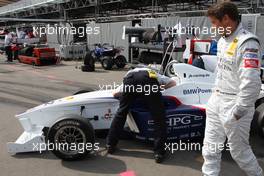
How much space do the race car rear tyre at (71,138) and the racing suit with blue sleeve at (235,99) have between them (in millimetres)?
1575

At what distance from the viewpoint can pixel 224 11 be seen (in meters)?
2.83

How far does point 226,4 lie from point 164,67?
246 centimetres

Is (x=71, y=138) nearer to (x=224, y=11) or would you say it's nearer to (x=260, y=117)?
(x=224, y=11)

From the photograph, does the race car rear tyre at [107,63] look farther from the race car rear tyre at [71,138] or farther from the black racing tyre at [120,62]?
the race car rear tyre at [71,138]

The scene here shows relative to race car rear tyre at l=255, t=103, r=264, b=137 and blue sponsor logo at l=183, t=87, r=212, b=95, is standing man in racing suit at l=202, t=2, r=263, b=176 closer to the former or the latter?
blue sponsor logo at l=183, t=87, r=212, b=95

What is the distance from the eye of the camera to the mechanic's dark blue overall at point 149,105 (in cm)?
412

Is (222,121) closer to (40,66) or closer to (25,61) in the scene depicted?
(40,66)

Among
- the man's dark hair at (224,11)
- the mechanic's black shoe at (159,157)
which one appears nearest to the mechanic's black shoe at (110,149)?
the mechanic's black shoe at (159,157)

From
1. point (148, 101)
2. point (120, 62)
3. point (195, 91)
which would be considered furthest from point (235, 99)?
point (120, 62)

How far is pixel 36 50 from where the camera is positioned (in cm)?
1552

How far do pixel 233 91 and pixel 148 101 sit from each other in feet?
4.73

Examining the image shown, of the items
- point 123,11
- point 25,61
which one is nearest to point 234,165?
point 25,61

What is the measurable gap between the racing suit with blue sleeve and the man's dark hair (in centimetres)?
14

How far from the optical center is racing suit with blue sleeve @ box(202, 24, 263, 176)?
2.71 m
